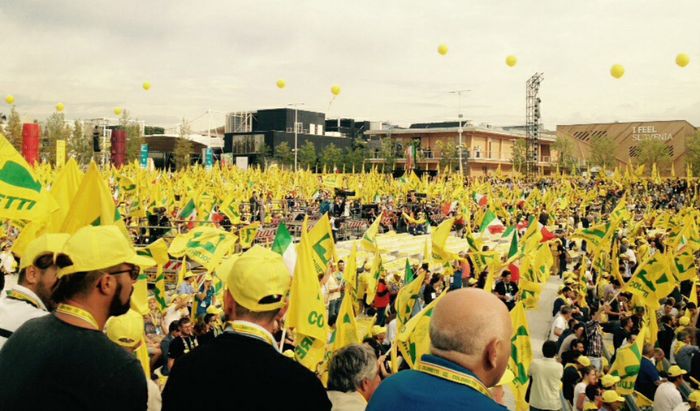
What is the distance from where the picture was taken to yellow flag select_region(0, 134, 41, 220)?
5219mm

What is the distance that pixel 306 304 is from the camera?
5.28m

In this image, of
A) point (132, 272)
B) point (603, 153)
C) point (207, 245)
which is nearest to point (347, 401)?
point (132, 272)

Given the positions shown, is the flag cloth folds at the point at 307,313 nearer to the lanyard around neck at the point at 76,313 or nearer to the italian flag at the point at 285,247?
the lanyard around neck at the point at 76,313

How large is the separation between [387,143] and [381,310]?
72.3 meters

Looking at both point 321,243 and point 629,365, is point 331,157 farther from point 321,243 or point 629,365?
point 629,365

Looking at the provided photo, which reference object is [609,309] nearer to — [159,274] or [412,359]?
[412,359]

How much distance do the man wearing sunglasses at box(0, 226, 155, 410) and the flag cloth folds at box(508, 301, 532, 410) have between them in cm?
485

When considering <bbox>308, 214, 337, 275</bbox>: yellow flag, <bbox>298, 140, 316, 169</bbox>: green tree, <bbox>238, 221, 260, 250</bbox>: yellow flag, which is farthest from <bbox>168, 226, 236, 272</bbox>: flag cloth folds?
<bbox>298, 140, 316, 169</bbox>: green tree

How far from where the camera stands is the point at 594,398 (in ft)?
22.1

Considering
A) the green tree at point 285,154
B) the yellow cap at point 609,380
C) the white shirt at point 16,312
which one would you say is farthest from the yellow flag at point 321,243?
the green tree at point 285,154

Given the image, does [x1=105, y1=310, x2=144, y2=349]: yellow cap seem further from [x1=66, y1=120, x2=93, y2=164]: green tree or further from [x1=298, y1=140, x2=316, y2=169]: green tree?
[x1=298, y1=140, x2=316, y2=169]: green tree

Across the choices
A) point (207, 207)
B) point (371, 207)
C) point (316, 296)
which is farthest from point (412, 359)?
point (371, 207)

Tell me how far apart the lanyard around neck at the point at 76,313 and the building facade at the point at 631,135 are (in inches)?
3934

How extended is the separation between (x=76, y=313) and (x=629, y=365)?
6.25 metres
